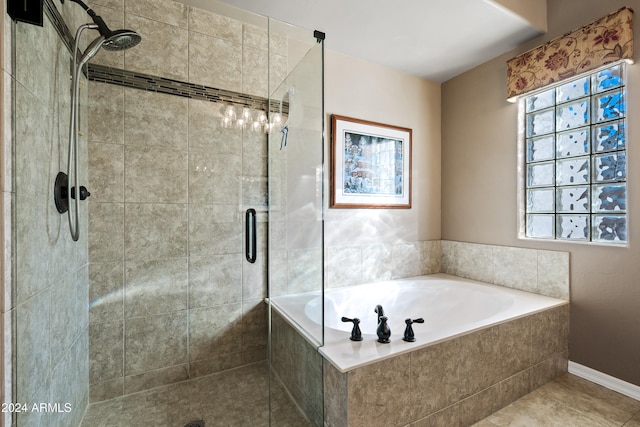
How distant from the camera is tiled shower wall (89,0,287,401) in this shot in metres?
1.75

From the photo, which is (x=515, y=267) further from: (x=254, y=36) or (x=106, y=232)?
(x=106, y=232)

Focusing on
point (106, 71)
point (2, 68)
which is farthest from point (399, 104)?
point (2, 68)

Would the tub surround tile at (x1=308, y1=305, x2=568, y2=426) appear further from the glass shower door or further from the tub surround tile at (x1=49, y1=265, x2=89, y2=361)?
the tub surround tile at (x1=49, y1=265, x2=89, y2=361)

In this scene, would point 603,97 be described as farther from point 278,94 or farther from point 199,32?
point 199,32

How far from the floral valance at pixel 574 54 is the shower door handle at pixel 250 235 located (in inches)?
93.9

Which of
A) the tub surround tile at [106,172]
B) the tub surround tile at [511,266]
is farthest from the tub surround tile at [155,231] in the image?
the tub surround tile at [511,266]

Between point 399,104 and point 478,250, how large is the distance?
5.37 feet

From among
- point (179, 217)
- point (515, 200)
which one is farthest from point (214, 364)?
point (515, 200)

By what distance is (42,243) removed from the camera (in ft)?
3.81

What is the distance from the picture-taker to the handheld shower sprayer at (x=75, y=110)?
1337 mm

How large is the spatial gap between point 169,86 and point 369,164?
1702 millimetres

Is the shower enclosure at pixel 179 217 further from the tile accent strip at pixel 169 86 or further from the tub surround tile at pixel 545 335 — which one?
the tub surround tile at pixel 545 335

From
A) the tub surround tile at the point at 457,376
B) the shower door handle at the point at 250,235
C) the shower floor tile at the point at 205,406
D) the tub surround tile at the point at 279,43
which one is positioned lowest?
the shower floor tile at the point at 205,406

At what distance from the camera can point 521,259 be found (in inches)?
96.6
